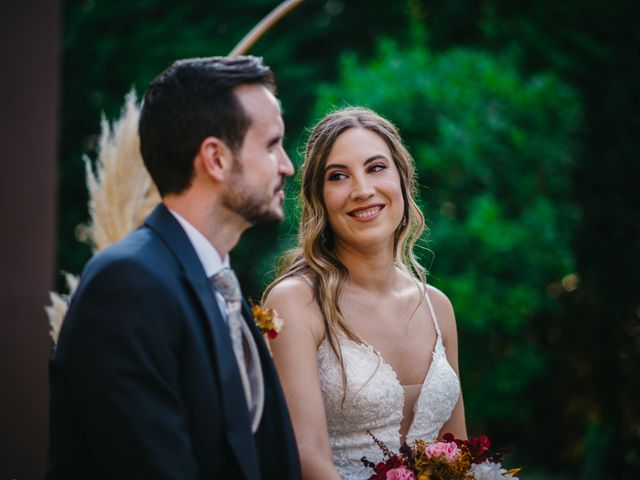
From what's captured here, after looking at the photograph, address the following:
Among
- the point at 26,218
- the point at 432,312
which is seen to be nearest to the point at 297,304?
the point at 432,312

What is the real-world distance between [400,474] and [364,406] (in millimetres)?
484

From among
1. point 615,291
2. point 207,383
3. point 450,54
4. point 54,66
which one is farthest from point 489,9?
point 207,383

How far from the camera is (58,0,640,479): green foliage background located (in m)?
7.18

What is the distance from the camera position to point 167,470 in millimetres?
1709

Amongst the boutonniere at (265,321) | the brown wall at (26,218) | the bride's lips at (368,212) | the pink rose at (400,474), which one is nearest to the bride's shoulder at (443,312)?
the bride's lips at (368,212)

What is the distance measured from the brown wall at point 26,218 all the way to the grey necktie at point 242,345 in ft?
9.02

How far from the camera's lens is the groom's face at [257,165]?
6.63ft

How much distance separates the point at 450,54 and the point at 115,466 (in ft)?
22.3

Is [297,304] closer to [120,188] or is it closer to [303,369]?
[303,369]

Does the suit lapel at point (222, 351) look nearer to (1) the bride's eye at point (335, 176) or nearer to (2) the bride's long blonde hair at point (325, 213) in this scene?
(2) the bride's long blonde hair at point (325, 213)

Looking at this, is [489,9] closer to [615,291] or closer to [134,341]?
[615,291]

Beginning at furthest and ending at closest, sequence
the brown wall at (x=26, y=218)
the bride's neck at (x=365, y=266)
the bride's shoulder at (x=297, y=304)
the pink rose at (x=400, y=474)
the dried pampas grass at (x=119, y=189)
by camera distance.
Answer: the brown wall at (x=26, y=218) → the dried pampas grass at (x=119, y=189) → the bride's neck at (x=365, y=266) → the bride's shoulder at (x=297, y=304) → the pink rose at (x=400, y=474)

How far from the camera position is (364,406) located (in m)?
2.97

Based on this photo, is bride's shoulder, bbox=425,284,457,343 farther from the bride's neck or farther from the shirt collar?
the shirt collar
